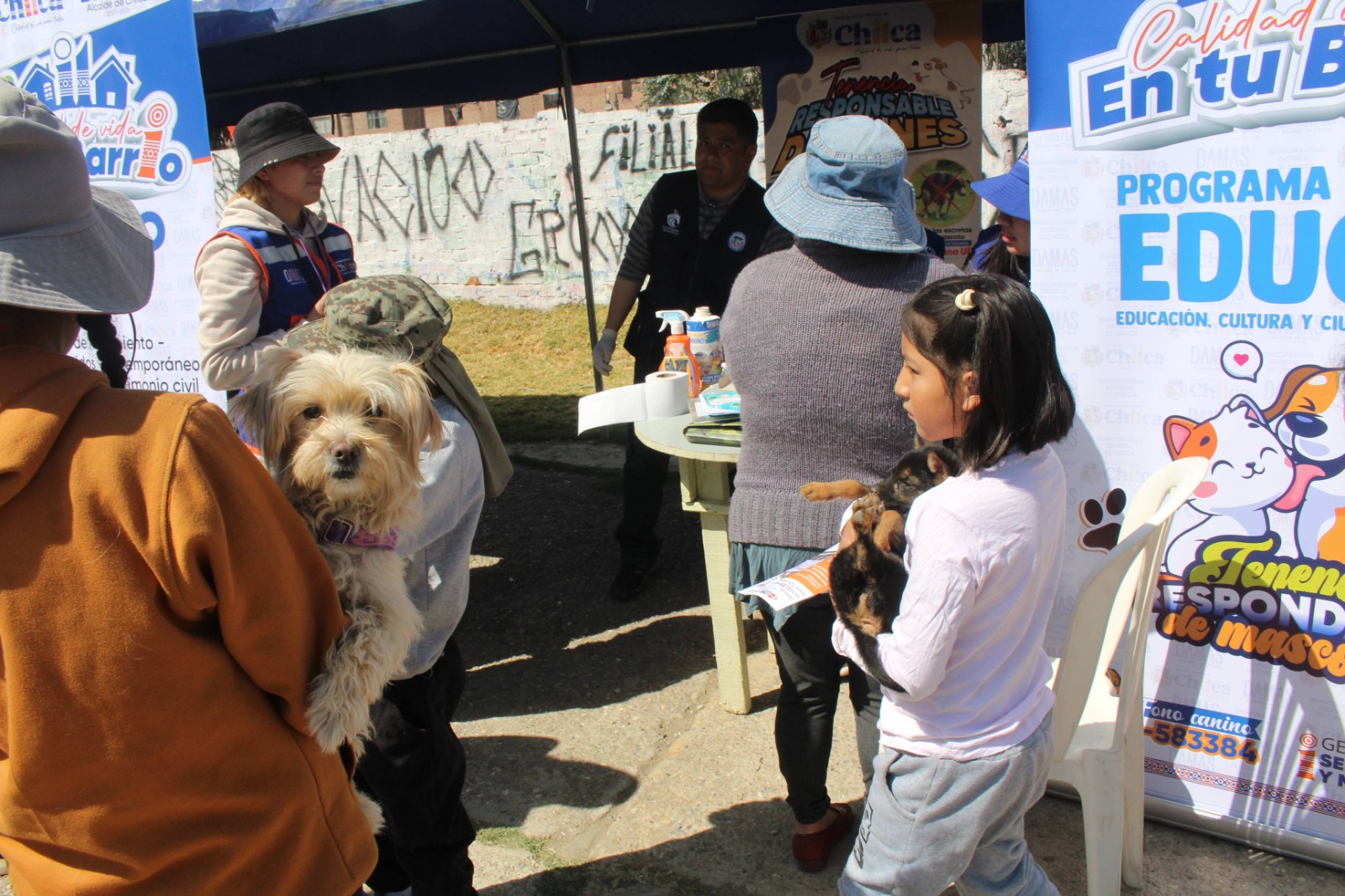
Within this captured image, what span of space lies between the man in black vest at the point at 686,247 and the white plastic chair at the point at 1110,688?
2.49 m

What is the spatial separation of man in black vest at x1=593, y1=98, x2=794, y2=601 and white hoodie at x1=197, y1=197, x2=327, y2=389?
1.98m

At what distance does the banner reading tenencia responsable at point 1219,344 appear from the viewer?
91.4 inches

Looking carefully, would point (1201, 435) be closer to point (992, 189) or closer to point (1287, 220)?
point (1287, 220)

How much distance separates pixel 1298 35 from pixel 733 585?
74.2 inches

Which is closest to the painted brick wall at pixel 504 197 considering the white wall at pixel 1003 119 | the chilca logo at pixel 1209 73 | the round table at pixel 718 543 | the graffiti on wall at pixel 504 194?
the graffiti on wall at pixel 504 194

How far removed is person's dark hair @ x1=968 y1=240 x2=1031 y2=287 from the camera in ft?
10.8

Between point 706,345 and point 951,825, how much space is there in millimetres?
2071

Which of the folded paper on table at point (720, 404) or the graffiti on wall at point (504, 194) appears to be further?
the graffiti on wall at point (504, 194)

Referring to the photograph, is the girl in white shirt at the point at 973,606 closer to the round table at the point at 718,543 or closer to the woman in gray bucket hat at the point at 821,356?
the woman in gray bucket hat at the point at 821,356

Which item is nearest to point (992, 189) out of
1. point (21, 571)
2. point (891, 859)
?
point (891, 859)

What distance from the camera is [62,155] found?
1218 millimetres

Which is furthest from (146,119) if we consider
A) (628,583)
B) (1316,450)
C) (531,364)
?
(531,364)

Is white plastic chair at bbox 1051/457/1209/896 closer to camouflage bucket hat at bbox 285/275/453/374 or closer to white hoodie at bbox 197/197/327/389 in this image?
camouflage bucket hat at bbox 285/275/453/374

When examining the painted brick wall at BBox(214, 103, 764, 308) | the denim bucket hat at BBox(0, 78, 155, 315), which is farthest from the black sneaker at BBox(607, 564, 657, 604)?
the painted brick wall at BBox(214, 103, 764, 308)
